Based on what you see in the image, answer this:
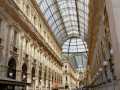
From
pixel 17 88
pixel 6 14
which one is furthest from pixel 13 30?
pixel 17 88

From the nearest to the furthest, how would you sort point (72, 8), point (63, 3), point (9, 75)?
point (9, 75)
point (63, 3)
point (72, 8)

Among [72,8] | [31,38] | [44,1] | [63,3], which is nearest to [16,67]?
[31,38]

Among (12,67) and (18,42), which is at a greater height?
(18,42)

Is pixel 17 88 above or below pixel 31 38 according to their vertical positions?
below

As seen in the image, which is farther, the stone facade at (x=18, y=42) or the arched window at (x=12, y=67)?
the arched window at (x=12, y=67)

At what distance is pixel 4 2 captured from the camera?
17.7 meters

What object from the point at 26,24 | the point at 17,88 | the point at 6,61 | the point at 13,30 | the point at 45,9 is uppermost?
the point at 45,9

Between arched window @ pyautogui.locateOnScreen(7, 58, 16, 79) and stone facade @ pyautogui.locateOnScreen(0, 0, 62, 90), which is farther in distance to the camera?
arched window @ pyautogui.locateOnScreen(7, 58, 16, 79)

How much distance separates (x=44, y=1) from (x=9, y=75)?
19339mm

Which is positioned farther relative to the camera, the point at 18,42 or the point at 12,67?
the point at 18,42

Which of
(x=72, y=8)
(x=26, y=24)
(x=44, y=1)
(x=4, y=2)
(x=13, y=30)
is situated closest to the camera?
(x=4, y=2)

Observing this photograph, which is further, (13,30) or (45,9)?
(45,9)

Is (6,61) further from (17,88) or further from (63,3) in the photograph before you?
(63,3)

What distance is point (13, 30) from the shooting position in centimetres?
2058
